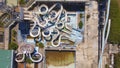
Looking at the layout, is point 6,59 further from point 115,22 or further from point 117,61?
point 115,22

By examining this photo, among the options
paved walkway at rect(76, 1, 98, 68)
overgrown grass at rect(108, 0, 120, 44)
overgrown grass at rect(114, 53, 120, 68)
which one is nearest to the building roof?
paved walkway at rect(76, 1, 98, 68)

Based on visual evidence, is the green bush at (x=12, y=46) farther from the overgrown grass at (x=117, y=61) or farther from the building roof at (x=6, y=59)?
the overgrown grass at (x=117, y=61)

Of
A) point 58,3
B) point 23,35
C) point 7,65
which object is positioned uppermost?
point 58,3

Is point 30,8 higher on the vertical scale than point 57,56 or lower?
higher

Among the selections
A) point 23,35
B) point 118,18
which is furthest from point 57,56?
point 118,18

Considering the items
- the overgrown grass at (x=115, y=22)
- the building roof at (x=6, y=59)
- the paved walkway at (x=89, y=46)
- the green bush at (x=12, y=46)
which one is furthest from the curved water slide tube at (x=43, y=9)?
the overgrown grass at (x=115, y=22)

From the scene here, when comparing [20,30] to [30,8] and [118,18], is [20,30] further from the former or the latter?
[118,18]

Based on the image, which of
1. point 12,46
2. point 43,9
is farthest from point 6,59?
point 43,9
